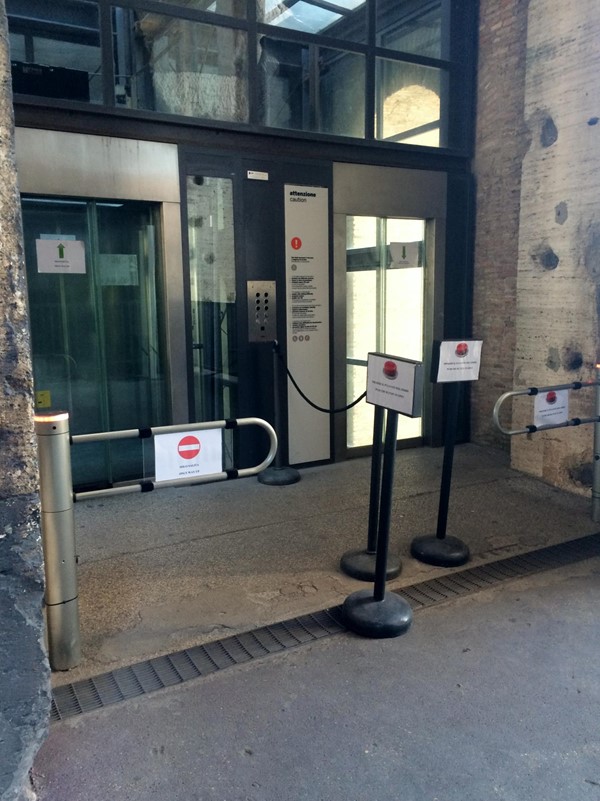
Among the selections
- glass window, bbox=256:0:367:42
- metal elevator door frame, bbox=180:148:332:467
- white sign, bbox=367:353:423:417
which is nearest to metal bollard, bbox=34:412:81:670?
white sign, bbox=367:353:423:417

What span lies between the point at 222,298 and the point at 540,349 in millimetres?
3023

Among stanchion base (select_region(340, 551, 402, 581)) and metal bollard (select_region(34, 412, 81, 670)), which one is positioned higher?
metal bollard (select_region(34, 412, 81, 670))

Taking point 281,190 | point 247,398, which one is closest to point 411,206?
point 281,190

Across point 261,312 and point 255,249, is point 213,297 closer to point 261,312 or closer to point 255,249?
point 261,312

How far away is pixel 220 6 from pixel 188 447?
4540mm

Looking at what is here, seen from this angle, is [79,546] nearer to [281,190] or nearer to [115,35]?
[281,190]

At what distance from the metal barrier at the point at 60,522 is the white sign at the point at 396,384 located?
1.10m

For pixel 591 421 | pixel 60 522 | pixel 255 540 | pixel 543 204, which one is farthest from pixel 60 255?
pixel 591 421

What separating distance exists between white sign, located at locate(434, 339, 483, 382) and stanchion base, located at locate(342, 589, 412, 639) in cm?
152

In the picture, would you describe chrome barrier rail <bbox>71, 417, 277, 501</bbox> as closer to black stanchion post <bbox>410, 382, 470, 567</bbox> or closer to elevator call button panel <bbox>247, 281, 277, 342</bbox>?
black stanchion post <bbox>410, 382, 470, 567</bbox>

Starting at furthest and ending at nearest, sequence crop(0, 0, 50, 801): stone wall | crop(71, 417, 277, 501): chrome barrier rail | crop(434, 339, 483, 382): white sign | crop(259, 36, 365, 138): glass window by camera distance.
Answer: crop(259, 36, 365, 138): glass window, crop(434, 339, 483, 382): white sign, crop(71, 417, 277, 501): chrome barrier rail, crop(0, 0, 50, 801): stone wall

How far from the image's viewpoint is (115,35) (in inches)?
229

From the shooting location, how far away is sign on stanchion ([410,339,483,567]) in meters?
4.65

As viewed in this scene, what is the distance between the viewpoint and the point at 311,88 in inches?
261
